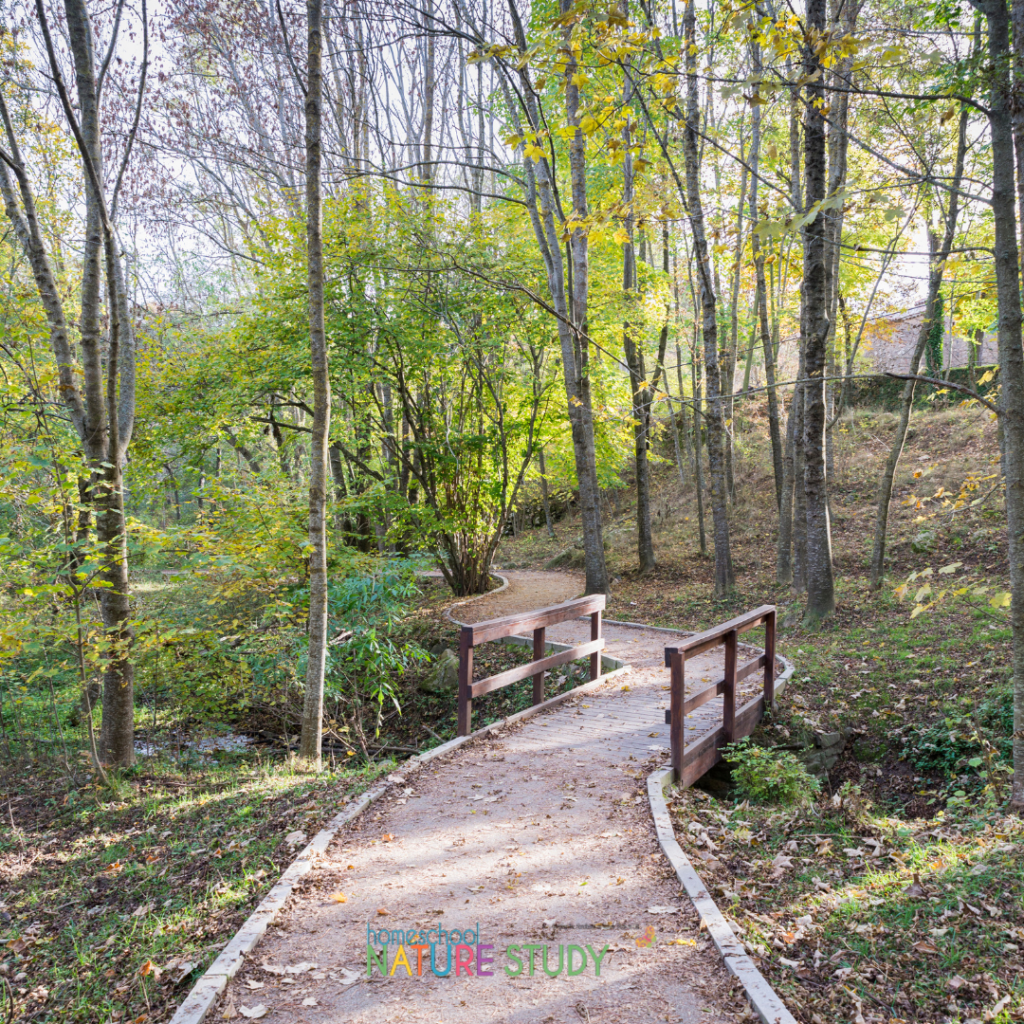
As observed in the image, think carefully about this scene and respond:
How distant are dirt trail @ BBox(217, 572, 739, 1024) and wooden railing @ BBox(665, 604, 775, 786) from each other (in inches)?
11.5

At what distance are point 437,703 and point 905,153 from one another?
1139 centimetres

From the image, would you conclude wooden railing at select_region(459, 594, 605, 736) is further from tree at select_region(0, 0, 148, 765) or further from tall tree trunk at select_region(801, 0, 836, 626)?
tall tree trunk at select_region(801, 0, 836, 626)

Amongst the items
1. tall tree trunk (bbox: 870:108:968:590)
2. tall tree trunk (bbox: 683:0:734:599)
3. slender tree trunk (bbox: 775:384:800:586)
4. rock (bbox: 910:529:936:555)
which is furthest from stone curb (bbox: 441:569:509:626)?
rock (bbox: 910:529:936:555)

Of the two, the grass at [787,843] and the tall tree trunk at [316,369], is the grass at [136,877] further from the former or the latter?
the tall tree trunk at [316,369]

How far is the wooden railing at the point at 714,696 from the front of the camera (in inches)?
205

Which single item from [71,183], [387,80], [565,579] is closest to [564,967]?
[71,183]

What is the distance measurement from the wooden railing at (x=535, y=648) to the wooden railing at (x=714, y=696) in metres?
1.48

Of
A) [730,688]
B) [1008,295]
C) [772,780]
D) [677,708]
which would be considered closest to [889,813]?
[772,780]

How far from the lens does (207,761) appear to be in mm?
8797

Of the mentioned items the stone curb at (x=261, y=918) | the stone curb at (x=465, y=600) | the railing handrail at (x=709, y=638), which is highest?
the railing handrail at (x=709, y=638)

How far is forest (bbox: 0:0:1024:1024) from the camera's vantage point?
13.0ft

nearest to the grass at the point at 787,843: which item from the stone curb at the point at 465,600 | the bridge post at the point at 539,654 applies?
the stone curb at the point at 465,600

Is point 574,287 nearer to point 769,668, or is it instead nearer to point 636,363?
point 636,363

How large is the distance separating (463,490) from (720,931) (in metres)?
11.0
